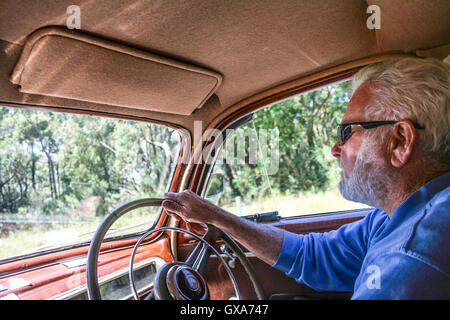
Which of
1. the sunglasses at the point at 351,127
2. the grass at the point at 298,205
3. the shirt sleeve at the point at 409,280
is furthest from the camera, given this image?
the grass at the point at 298,205

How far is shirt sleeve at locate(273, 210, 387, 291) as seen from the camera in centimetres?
165

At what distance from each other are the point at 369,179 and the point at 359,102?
13.4 inches

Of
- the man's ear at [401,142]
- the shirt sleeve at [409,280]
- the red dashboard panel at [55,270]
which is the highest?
the man's ear at [401,142]

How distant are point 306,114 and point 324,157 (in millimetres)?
368

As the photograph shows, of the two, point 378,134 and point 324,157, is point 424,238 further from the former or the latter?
point 324,157

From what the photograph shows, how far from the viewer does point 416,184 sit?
1.24 meters

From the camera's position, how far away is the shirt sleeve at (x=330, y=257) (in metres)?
A: 1.65

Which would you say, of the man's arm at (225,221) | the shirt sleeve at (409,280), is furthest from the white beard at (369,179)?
the man's arm at (225,221)

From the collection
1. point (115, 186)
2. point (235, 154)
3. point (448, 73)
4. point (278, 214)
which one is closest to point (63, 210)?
point (115, 186)

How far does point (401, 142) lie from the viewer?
126 centimetres

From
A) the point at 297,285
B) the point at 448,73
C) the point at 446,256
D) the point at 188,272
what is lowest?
the point at 297,285

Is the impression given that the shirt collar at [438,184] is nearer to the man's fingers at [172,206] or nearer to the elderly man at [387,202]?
the elderly man at [387,202]

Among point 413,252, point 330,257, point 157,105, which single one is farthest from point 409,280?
point 157,105

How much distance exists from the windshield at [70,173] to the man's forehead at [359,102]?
1.16 metres
